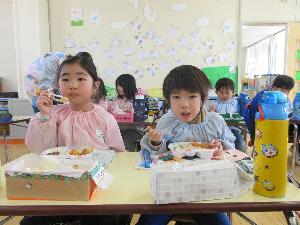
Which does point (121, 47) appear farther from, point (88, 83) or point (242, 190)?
point (242, 190)

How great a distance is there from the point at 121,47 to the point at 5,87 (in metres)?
2.82

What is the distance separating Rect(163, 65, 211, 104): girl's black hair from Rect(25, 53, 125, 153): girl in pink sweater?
373 millimetres

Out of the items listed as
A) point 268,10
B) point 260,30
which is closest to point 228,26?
point 268,10

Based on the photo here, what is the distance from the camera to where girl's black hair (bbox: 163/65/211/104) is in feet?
4.69

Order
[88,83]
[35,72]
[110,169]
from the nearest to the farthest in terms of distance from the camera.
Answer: [110,169] < [88,83] < [35,72]

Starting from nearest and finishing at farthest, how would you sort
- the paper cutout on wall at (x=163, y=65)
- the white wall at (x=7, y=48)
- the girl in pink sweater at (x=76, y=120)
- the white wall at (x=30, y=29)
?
the girl in pink sweater at (x=76, y=120)
the white wall at (x=30, y=29)
the paper cutout on wall at (x=163, y=65)
the white wall at (x=7, y=48)

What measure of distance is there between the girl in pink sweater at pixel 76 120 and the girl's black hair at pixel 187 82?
373 mm

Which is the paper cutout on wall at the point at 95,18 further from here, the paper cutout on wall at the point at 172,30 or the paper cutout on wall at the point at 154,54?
the paper cutout on wall at the point at 172,30

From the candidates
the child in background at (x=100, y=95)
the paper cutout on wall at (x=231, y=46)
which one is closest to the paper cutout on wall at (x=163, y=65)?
the paper cutout on wall at (x=231, y=46)

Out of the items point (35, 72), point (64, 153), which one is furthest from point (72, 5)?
point (64, 153)

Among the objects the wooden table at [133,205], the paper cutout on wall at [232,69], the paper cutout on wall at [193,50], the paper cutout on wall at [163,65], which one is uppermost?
the paper cutout on wall at [193,50]

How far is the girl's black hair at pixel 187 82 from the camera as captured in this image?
143 cm

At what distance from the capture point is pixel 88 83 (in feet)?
5.16

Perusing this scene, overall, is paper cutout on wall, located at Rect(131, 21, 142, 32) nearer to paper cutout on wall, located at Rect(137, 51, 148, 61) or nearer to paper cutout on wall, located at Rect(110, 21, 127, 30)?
paper cutout on wall, located at Rect(110, 21, 127, 30)
